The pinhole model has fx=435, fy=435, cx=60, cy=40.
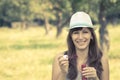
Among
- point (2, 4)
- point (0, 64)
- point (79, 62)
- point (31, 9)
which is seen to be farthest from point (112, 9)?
point (2, 4)

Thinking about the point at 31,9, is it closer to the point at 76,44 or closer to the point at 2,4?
the point at 2,4

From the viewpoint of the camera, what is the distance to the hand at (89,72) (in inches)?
163

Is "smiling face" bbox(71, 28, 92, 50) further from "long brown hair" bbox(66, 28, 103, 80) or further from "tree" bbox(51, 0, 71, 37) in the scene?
"tree" bbox(51, 0, 71, 37)

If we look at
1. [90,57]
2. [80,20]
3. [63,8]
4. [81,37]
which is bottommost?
[63,8]

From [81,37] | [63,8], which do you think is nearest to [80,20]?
[81,37]

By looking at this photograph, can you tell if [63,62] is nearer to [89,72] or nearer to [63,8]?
[89,72]

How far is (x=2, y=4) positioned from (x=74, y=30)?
62.9 meters

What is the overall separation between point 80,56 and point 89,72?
16.4 inches

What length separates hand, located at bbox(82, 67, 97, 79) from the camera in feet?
13.6

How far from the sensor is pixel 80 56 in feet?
14.9

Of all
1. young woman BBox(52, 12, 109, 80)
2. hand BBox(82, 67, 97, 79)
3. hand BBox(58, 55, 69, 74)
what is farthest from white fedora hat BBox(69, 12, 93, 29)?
hand BBox(82, 67, 97, 79)

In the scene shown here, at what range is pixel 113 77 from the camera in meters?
15.0

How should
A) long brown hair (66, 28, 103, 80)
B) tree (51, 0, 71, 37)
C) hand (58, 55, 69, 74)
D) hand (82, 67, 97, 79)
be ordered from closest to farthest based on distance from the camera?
hand (82, 67, 97, 79), hand (58, 55, 69, 74), long brown hair (66, 28, 103, 80), tree (51, 0, 71, 37)

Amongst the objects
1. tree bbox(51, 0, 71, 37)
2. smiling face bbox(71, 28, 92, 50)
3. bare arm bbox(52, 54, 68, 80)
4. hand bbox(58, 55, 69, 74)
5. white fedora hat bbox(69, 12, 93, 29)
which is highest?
white fedora hat bbox(69, 12, 93, 29)
